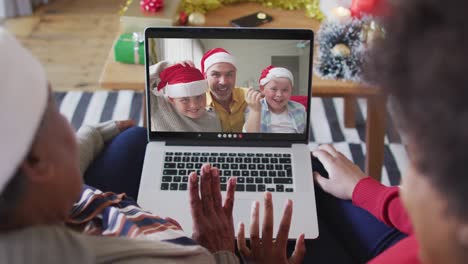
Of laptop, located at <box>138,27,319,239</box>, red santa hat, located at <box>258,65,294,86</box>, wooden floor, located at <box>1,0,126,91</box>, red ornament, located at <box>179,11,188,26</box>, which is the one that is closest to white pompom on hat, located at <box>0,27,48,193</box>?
laptop, located at <box>138,27,319,239</box>

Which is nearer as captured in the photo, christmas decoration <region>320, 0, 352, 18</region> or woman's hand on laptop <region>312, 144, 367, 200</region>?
woman's hand on laptop <region>312, 144, 367, 200</region>

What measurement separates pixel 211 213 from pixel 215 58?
0.33 m

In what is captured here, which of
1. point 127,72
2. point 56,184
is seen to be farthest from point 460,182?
point 127,72

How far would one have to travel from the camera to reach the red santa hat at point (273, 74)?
1.19 metres

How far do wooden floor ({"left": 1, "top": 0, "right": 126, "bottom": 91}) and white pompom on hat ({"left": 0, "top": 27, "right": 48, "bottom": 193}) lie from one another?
1.85 metres

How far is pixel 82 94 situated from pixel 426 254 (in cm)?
203

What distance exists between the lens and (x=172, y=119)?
1214mm

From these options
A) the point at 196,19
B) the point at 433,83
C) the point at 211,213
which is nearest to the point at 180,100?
the point at 211,213

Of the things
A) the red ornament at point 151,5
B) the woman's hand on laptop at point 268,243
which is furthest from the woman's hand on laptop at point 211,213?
the red ornament at point 151,5

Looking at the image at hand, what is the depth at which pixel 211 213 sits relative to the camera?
3.36ft

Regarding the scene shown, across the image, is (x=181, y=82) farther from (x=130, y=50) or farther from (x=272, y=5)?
(x=272, y=5)

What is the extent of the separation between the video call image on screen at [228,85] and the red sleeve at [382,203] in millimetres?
197

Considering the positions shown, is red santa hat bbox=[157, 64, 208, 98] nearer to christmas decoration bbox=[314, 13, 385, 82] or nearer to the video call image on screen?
the video call image on screen

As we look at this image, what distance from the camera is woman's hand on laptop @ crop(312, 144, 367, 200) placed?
1.13 m
